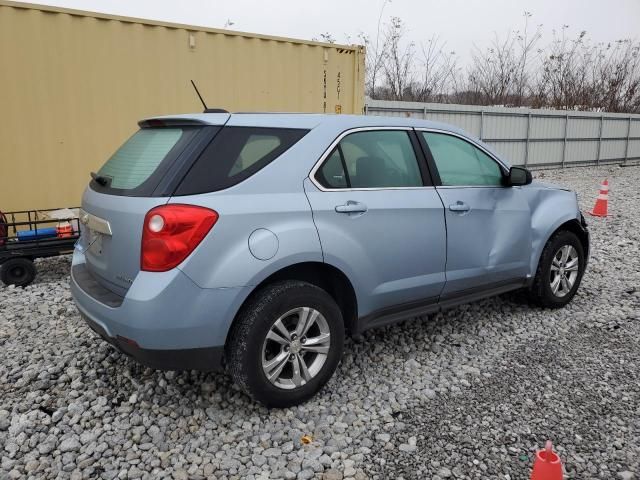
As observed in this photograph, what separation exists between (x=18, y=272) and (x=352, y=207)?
3977mm

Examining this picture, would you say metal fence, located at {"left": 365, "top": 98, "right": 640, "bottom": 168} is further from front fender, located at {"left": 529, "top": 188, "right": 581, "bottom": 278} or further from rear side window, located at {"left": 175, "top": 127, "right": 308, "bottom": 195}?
rear side window, located at {"left": 175, "top": 127, "right": 308, "bottom": 195}

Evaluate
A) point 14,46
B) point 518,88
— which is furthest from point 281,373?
point 518,88

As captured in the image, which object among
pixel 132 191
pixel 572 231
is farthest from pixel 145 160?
pixel 572 231

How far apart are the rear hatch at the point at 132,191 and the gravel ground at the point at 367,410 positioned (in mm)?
761

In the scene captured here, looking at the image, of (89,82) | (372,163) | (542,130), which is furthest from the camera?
(542,130)

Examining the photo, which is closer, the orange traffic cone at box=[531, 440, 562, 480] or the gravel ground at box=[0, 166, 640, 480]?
the orange traffic cone at box=[531, 440, 562, 480]

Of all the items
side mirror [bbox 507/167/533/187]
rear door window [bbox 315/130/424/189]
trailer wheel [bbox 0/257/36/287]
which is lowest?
trailer wheel [bbox 0/257/36/287]

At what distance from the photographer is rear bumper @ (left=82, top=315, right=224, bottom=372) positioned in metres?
2.52

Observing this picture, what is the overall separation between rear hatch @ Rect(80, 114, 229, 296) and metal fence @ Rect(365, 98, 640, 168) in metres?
9.72

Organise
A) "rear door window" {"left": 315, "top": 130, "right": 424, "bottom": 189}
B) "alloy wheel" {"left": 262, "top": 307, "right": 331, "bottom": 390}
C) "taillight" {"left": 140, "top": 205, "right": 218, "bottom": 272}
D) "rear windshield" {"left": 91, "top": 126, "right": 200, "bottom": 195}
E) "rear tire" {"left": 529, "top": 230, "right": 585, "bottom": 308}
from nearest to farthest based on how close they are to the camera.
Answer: "taillight" {"left": 140, "top": 205, "right": 218, "bottom": 272} < "rear windshield" {"left": 91, "top": 126, "right": 200, "bottom": 195} < "alloy wheel" {"left": 262, "top": 307, "right": 331, "bottom": 390} < "rear door window" {"left": 315, "top": 130, "right": 424, "bottom": 189} < "rear tire" {"left": 529, "top": 230, "right": 585, "bottom": 308}

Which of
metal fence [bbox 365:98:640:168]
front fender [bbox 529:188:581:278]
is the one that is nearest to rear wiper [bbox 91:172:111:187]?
front fender [bbox 529:188:581:278]

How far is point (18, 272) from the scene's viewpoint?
17.2 feet

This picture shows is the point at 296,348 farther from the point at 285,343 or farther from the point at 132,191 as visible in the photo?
the point at 132,191

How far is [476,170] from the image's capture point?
Result: 3.87m
